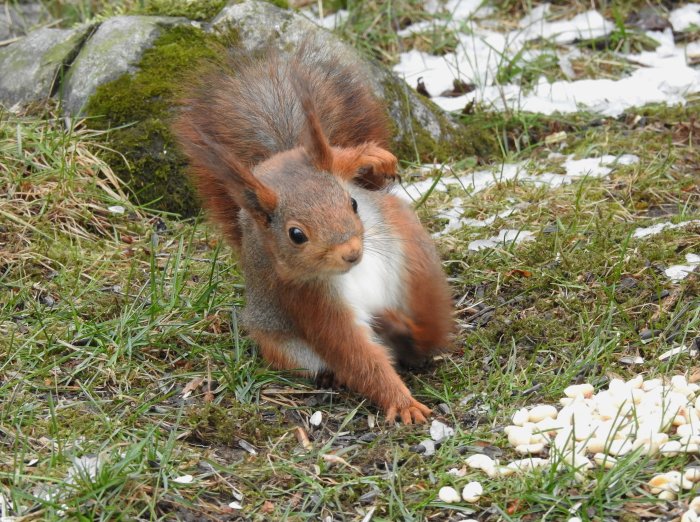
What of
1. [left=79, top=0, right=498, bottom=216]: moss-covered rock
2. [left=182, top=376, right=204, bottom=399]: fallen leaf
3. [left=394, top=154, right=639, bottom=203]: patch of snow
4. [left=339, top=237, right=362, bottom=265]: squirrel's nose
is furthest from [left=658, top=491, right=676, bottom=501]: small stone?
[left=79, top=0, right=498, bottom=216]: moss-covered rock

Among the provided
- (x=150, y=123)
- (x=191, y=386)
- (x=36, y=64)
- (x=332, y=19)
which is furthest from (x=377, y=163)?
(x=332, y=19)

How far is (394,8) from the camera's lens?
18.6 feet

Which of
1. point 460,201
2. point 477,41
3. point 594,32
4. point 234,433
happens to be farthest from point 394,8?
point 234,433

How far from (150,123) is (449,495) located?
2.37 meters

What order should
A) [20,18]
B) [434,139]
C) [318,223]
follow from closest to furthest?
[318,223] < [434,139] < [20,18]

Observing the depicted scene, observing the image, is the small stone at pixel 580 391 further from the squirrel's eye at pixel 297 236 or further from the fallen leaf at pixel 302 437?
the squirrel's eye at pixel 297 236

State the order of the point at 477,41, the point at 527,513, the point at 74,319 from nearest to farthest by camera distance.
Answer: the point at 527,513 < the point at 74,319 < the point at 477,41

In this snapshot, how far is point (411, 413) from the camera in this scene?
2906mm

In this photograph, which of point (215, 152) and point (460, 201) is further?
point (460, 201)

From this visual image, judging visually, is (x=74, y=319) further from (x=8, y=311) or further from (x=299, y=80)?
(x=299, y=80)

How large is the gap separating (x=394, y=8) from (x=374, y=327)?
120 inches

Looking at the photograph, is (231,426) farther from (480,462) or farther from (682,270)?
(682,270)

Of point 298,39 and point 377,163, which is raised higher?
point 377,163

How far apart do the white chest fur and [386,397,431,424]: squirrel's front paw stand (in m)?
0.25
